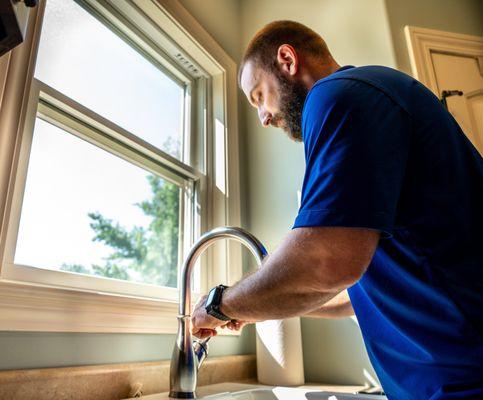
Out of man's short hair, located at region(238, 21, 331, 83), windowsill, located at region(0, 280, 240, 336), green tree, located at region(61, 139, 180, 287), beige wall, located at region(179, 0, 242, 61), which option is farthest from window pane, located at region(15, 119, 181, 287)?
beige wall, located at region(179, 0, 242, 61)

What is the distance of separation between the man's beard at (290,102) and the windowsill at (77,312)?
24.7 inches

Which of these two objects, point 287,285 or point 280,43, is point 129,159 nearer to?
point 280,43

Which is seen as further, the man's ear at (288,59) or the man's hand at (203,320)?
the man's ear at (288,59)

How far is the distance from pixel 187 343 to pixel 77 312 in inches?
10.6

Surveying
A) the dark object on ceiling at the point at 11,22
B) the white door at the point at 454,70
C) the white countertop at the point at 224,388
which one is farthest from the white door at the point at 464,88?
the dark object on ceiling at the point at 11,22

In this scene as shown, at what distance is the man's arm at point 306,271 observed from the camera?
0.58 m

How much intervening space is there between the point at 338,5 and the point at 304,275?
1721mm

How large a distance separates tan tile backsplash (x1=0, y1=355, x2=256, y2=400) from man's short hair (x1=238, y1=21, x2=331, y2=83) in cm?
84

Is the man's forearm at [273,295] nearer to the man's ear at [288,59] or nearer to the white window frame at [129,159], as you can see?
the white window frame at [129,159]

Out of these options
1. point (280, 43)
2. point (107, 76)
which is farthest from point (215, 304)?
point (107, 76)

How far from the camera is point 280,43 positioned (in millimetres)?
1060

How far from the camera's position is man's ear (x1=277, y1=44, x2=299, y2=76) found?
1.00m

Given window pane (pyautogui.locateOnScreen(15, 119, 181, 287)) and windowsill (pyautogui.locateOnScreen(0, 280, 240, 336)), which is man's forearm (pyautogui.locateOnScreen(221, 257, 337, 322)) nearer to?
windowsill (pyautogui.locateOnScreen(0, 280, 240, 336))

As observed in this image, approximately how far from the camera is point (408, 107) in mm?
646
